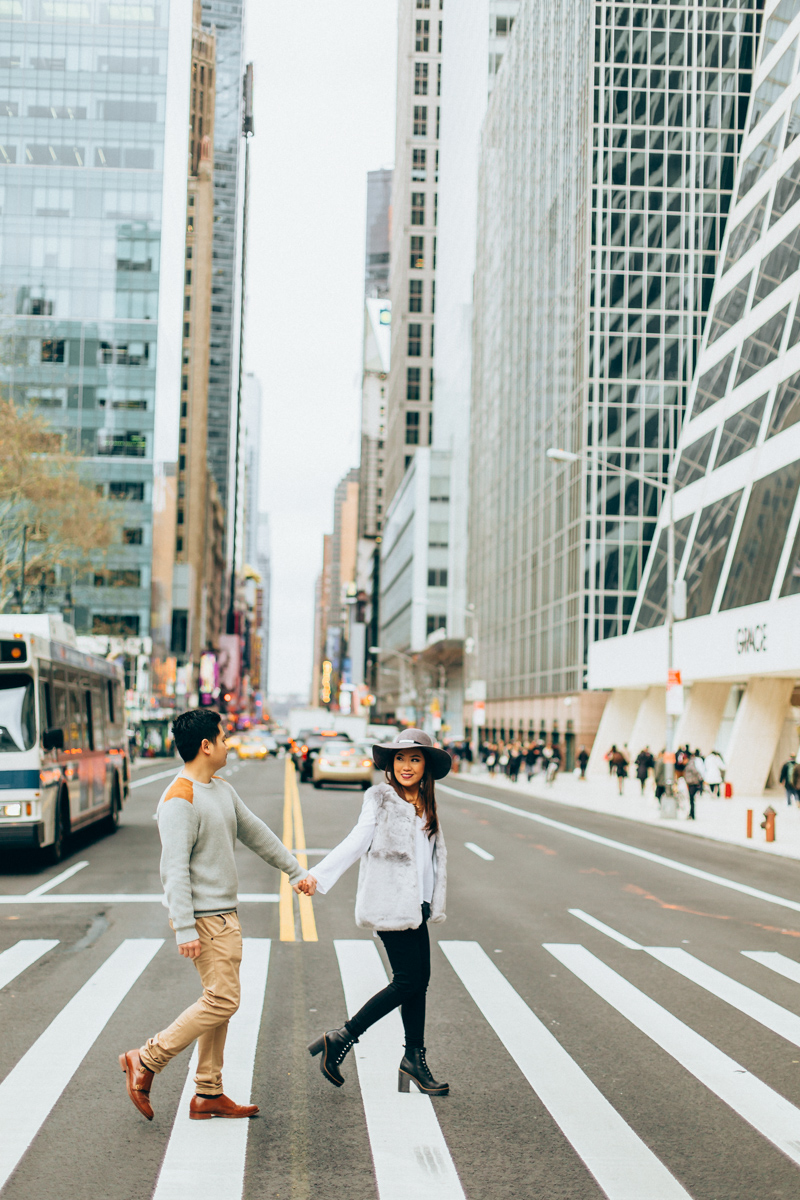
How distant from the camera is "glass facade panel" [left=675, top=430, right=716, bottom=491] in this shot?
4259 cm

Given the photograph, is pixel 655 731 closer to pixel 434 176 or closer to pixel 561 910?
pixel 561 910

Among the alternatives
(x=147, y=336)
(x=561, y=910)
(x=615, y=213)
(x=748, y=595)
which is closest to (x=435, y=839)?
(x=561, y=910)

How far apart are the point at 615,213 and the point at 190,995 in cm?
5499

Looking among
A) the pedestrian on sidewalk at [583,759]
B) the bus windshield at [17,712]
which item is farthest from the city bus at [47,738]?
the pedestrian on sidewalk at [583,759]

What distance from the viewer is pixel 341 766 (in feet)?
114

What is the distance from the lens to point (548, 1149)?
5.20 meters

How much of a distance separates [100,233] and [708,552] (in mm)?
73127

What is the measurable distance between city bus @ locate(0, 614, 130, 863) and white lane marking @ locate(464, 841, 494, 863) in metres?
6.28

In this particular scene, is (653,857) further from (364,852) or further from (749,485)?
(749,485)

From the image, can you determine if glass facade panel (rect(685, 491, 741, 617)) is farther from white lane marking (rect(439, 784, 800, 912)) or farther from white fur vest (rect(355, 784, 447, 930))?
white fur vest (rect(355, 784, 447, 930))

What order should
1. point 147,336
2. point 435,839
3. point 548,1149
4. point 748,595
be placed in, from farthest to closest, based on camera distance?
point 147,336, point 748,595, point 435,839, point 548,1149

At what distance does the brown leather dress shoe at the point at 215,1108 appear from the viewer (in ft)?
18.0

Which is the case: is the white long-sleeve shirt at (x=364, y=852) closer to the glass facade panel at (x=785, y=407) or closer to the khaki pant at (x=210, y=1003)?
the khaki pant at (x=210, y=1003)

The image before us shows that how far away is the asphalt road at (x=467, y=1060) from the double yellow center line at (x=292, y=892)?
0.13 metres
